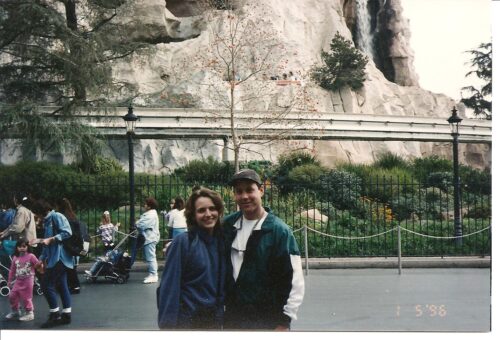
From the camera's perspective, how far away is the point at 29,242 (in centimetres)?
746

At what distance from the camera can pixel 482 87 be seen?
7973 mm

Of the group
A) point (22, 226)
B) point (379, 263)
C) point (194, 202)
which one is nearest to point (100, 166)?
point (22, 226)

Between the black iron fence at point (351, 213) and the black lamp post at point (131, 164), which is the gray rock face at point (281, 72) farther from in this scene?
the black lamp post at point (131, 164)

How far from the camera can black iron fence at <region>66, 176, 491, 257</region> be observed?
36.7 feet

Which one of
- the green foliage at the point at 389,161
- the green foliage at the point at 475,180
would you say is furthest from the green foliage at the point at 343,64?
the green foliage at the point at 475,180

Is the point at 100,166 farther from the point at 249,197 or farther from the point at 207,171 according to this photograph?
the point at 249,197

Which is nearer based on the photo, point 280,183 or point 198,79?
point 280,183

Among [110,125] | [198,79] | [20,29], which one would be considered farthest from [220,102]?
[20,29]

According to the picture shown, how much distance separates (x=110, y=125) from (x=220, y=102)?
2628mm

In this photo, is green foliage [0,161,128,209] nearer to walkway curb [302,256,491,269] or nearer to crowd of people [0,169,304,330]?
walkway curb [302,256,491,269]

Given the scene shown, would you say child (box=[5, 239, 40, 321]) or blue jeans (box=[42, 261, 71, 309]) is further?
child (box=[5, 239, 40, 321])

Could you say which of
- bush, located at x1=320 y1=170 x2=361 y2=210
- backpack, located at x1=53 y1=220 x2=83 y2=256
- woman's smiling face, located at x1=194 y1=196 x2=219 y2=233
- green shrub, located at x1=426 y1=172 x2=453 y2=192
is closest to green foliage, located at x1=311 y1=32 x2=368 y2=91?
green shrub, located at x1=426 y1=172 x2=453 y2=192

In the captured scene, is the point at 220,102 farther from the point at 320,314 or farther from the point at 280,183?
the point at 320,314

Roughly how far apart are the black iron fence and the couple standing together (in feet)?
22.1
